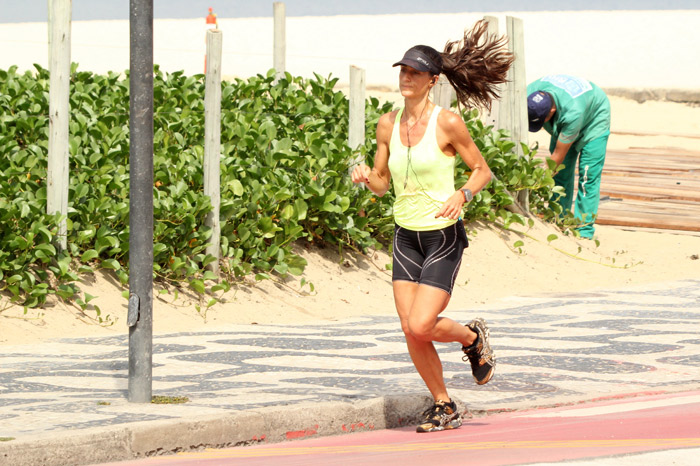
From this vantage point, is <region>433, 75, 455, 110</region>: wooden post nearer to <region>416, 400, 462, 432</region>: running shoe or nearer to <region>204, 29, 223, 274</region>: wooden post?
<region>204, 29, 223, 274</region>: wooden post

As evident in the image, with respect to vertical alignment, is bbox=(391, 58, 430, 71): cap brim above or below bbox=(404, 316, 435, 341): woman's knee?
above

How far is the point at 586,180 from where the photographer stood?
14.4 metres

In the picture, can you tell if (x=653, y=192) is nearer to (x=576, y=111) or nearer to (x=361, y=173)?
(x=576, y=111)

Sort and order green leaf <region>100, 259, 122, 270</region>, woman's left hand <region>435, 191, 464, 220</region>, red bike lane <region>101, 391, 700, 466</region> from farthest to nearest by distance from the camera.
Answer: green leaf <region>100, 259, 122, 270</region> < woman's left hand <region>435, 191, 464, 220</region> < red bike lane <region>101, 391, 700, 466</region>

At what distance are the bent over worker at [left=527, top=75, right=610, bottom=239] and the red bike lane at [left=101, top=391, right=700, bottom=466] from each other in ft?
22.3

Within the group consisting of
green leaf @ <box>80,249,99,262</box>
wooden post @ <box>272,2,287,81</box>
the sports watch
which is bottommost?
green leaf @ <box>80,249,99,262</box>

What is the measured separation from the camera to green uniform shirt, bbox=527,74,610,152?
1370 cm

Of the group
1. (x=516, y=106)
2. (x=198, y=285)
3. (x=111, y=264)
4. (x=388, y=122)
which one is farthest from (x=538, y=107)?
(x=388, y=122)

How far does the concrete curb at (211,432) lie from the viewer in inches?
225

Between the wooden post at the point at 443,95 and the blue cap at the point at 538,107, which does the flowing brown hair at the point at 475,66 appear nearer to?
the wooden post at the point at 443,95

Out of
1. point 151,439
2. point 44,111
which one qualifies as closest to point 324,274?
point 44,111

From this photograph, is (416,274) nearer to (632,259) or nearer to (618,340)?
(618,340)

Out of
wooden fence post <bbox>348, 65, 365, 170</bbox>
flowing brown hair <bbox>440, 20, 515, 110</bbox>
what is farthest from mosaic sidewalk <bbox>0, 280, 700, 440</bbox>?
wooden fence post <bbox>348, 65, 365, 170</bbox>

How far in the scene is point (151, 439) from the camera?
19.7ft
